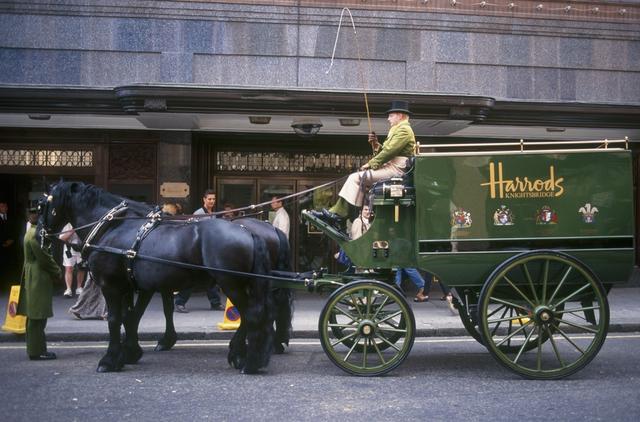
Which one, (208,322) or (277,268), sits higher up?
(277,268)

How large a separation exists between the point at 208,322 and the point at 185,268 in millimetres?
3259

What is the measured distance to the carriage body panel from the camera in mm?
6984

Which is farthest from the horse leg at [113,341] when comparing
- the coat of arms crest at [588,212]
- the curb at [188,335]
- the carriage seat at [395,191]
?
the coat of arms crest at [588,212]

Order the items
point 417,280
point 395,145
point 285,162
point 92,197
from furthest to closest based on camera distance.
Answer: point 285,162
point 417,280
point 92,197
point 395,145

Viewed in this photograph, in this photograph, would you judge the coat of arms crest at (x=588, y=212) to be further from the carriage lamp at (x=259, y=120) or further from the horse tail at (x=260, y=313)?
the carriage lamp at (x=259, y=120)

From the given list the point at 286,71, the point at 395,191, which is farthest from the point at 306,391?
the point at 286,71

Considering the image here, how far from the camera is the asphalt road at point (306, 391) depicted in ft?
19.2

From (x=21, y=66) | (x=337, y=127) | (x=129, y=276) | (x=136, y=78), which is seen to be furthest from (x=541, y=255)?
(x=21, y=66)

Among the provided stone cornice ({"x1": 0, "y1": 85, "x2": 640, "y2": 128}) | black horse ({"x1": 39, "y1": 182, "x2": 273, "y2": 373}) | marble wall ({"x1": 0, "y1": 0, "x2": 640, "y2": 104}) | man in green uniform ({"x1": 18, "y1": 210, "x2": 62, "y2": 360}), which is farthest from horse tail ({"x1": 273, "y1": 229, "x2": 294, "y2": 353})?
marble wall ({"x1": 0, "y1": 0, "x2": 640, "y2": 104})

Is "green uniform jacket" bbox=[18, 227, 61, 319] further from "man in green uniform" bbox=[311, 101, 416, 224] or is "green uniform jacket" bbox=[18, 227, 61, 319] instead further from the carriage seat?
the carriage seat

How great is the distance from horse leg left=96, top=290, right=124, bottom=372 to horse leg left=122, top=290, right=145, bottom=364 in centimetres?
16

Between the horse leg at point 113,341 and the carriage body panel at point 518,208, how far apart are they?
2962mm

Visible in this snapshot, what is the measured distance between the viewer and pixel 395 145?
7.36 meters

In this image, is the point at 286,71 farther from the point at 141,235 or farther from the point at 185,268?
the point at 185,268
